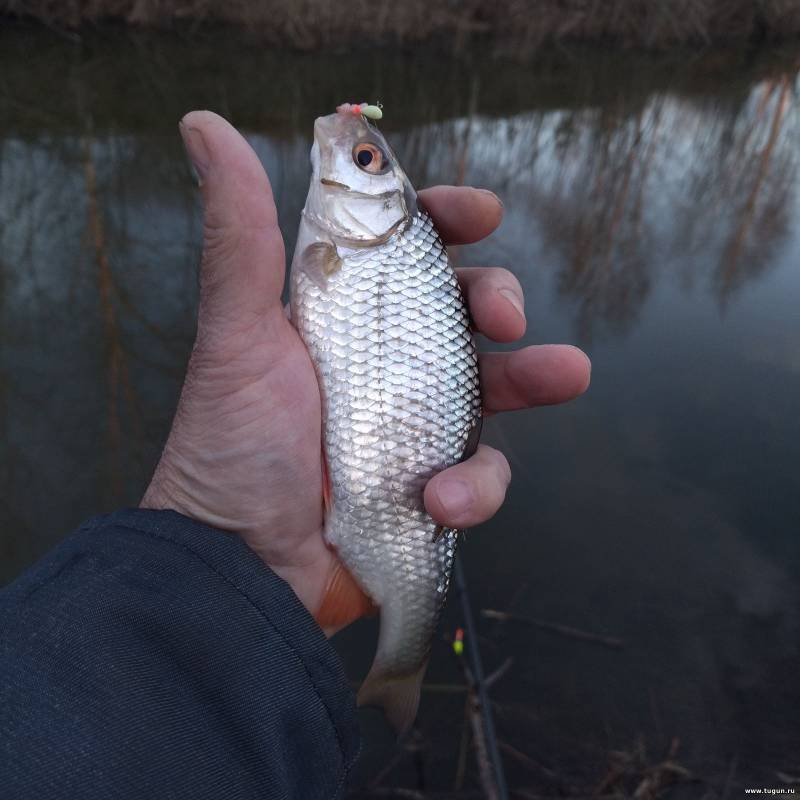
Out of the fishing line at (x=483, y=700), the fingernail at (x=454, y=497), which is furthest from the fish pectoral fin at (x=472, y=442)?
the fishing line at (x=483, y=700)

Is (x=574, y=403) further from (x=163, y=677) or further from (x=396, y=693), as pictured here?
(x=163, y=677)

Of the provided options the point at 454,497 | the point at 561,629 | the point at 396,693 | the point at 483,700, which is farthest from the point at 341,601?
the point at 561,629

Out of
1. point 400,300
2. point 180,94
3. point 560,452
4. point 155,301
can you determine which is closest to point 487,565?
point 560,452

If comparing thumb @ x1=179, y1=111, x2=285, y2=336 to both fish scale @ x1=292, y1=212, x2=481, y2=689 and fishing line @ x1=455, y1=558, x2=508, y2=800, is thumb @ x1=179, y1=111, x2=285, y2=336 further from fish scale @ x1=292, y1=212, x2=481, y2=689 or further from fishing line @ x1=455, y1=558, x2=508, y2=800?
fishing line @ x1=455, y1=558, x2=508, y2=800

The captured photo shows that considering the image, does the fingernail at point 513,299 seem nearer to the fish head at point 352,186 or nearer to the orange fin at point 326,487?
the fish head at point 352,186

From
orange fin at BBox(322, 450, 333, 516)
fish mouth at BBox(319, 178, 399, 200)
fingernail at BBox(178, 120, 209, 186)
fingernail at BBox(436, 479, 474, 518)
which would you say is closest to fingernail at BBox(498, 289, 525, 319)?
fish mouth at BBox(319, 178, 399, 200)
